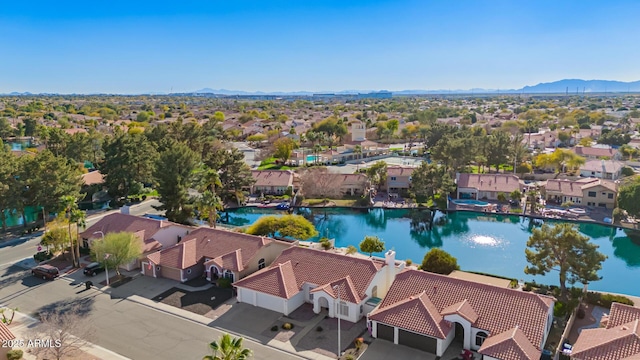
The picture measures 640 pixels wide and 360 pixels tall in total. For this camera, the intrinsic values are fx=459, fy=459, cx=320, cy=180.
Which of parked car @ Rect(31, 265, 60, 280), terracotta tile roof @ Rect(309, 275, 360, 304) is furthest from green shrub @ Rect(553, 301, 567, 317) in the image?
parked car @ Rect(31, 265, 60, 280)

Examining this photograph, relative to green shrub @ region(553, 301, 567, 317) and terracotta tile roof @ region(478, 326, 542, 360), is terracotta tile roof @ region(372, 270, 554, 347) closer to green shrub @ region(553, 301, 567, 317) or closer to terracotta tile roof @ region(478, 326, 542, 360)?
terracotta tile roof @ region(478, 326, 542, 360)

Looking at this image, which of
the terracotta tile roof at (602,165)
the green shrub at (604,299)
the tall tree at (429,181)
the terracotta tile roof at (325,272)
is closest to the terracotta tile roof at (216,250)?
the terracotta tile roof at (325,272)

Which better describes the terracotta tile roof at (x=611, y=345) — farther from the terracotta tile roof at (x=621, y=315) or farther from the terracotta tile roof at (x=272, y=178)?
the terracotta tile roof at (x=272, y=178)

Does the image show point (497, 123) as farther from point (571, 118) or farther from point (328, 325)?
point (328, 325)

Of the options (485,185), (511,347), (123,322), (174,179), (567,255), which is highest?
(174,179)

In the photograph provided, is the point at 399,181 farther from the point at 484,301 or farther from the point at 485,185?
the point at 484,301

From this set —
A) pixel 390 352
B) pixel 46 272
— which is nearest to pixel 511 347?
pixel 390 352
